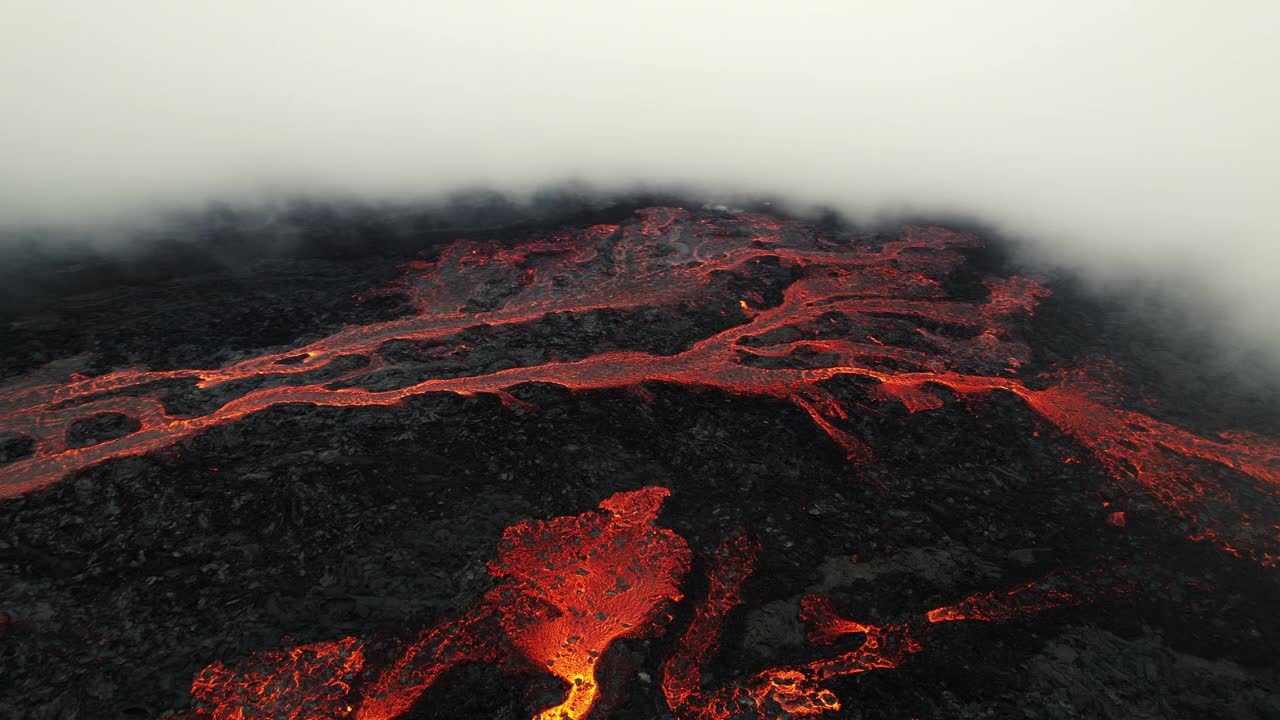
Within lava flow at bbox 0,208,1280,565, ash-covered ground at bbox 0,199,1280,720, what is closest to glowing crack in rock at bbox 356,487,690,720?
ash-covered ground at bbox 0,199,1280,720

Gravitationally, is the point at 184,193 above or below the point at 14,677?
above

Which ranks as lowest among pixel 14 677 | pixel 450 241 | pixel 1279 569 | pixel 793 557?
pixel 1279 569

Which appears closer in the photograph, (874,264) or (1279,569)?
(1279,569)

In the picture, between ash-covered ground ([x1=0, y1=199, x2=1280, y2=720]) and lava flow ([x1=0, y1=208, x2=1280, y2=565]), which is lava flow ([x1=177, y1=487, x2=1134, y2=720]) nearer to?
ash-covered ground ([x1=0, y1=199, x2=1280, y2=720])

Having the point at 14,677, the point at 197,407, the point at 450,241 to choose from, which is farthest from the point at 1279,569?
the point at 450,241

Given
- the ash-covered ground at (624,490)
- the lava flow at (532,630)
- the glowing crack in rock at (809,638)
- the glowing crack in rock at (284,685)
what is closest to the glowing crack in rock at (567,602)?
the lava flow at (532,630)

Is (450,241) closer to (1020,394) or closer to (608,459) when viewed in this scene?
(608,459)
